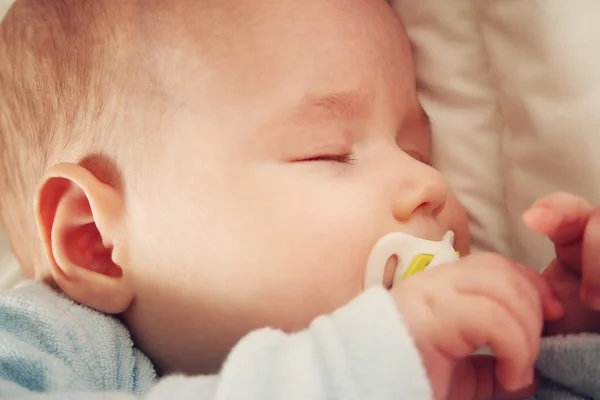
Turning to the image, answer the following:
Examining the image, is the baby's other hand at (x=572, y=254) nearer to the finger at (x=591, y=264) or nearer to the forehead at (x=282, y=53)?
the finger at (x=591, y=264)

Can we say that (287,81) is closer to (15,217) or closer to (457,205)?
(457,205)

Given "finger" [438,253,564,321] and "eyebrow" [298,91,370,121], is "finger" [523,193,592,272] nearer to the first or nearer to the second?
"finger" [438,253,564,321]

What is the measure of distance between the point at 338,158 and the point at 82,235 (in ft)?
1.18

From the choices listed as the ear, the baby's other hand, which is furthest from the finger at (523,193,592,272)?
the ear

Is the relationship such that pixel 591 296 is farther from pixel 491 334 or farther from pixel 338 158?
pixel 338 158

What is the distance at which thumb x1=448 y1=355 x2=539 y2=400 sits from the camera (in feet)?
2.55

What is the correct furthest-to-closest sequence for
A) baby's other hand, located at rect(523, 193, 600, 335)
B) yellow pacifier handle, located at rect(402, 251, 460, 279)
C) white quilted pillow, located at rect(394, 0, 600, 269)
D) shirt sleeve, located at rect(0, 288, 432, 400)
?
→ white quilted pillow, located at rect(394, 0, 600, 269) < yellow pacifier handle, located at rect(402, 251, 460, 279) < baby's other hand, located at rect(523, 193, 600, 335) < shirt sleeve, located at rect(0, 288, 432, 400)

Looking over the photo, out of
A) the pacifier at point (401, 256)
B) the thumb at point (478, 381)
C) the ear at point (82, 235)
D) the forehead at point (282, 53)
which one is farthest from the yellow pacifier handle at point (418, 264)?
the ear at point (82, 235)

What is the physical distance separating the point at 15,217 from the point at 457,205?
680 millimetres

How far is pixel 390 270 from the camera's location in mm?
834

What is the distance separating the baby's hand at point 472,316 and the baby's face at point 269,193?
6.9 inches

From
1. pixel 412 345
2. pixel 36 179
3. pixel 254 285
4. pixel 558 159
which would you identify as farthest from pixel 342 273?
pixel 36 179

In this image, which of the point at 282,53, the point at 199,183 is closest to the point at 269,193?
the point at 199,183

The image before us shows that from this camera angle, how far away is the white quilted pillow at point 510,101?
0.92 meters
